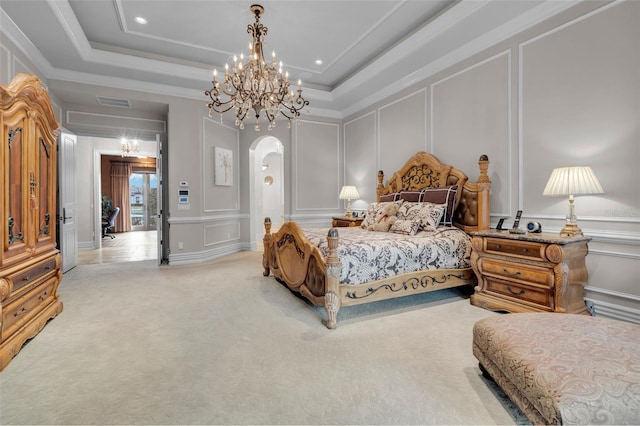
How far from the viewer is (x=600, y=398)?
111 cm

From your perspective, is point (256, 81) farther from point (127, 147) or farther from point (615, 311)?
point (127, 147)

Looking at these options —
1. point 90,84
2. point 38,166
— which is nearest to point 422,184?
point 38,166

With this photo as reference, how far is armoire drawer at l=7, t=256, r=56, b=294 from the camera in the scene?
2.23 metres

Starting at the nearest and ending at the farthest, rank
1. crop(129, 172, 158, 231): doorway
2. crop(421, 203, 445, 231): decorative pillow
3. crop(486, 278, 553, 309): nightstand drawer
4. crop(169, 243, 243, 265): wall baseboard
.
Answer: crop(486, 278, 553, 309): nightstand drawer → crop(421, 203, 445, 231): decorative pillow → crop(169, 243, 243, 265): wall baseboard → crop(129, 172, 158, 231): doorway

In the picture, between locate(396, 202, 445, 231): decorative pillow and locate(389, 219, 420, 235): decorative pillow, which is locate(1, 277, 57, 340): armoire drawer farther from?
locate(396, 202, 445, 231): decorative pillow

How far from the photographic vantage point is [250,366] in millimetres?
1977

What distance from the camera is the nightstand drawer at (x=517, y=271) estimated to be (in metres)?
2.55

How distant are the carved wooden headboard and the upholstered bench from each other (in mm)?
2022

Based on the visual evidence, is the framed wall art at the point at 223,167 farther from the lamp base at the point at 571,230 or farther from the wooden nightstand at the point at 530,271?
the lamp base at the point at 571,230

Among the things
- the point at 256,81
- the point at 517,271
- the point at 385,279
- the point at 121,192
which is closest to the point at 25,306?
the point at 256,81

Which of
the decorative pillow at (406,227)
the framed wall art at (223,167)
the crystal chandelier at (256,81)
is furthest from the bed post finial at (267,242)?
the framed wall art at (223,167)

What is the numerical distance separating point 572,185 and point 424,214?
1.43m

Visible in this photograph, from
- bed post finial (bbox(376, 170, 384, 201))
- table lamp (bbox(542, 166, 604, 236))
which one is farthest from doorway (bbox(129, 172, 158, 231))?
table lamp (bbox(542, 166, 604, 236))

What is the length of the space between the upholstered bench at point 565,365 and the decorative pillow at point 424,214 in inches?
73.6
